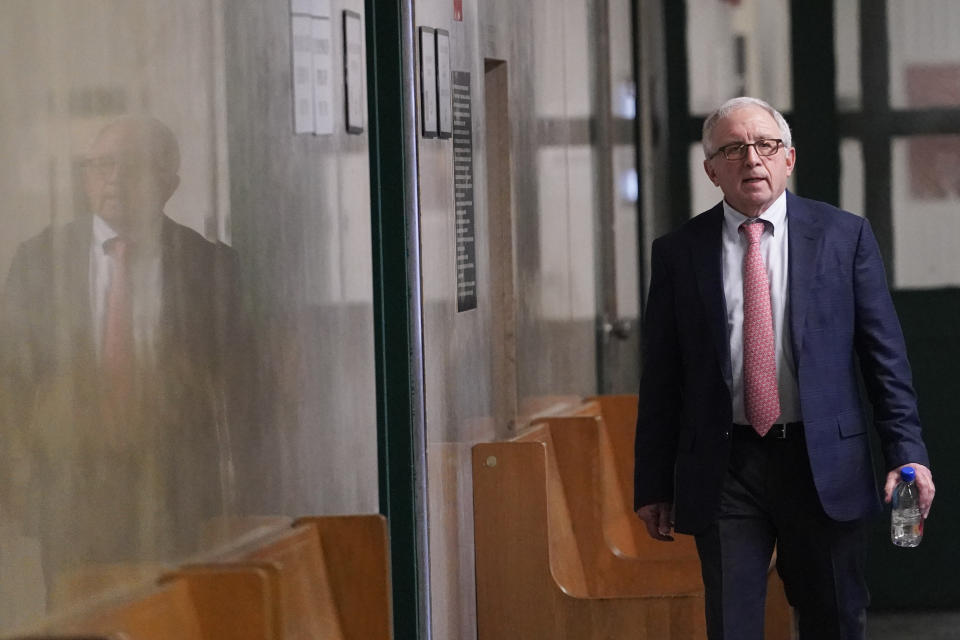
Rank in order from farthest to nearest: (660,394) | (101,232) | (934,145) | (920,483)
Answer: (934,145)
(660,394)
(920,483)
(101,232)

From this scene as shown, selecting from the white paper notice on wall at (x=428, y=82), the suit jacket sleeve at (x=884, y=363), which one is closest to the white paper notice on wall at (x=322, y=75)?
the white paper notice on wall at (x=428, y=82)

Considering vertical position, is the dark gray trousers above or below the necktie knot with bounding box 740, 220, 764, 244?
below

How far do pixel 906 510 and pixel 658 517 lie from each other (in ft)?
1.89

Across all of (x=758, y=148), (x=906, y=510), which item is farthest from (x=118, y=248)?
(x=906, y=510)

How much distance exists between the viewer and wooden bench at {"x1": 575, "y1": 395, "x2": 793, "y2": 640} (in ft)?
18.4

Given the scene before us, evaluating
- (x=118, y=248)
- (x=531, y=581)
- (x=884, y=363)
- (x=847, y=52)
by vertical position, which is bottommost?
(x=531, y=581)

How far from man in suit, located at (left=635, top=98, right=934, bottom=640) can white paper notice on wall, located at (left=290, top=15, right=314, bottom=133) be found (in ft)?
3.02

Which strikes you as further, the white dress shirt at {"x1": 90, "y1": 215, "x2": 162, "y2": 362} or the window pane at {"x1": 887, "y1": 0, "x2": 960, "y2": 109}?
the window pane at {"x1": 887, "y1": 0, "x2": 960, "y2": 109}

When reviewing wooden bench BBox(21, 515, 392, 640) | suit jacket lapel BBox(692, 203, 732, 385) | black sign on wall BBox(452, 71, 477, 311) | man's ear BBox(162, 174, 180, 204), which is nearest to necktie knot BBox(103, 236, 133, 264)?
man's ear BBox(162, 174, 180, 204)

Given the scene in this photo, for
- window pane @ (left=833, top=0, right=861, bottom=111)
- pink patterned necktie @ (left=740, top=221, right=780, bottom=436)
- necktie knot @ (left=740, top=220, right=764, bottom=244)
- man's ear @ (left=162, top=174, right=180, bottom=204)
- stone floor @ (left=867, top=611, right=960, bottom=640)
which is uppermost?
window pane @ (left=833, top=0, right=861, bottom=111)

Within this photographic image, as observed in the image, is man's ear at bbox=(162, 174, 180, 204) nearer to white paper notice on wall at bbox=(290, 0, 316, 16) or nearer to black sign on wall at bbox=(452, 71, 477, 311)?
white paper notice on wall at bbox=(290, 0, 316, 16)

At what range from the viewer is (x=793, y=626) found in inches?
168

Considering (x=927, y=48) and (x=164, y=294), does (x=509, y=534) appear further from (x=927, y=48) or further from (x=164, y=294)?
(x=927, y=48)

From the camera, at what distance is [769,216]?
3.68 meters
